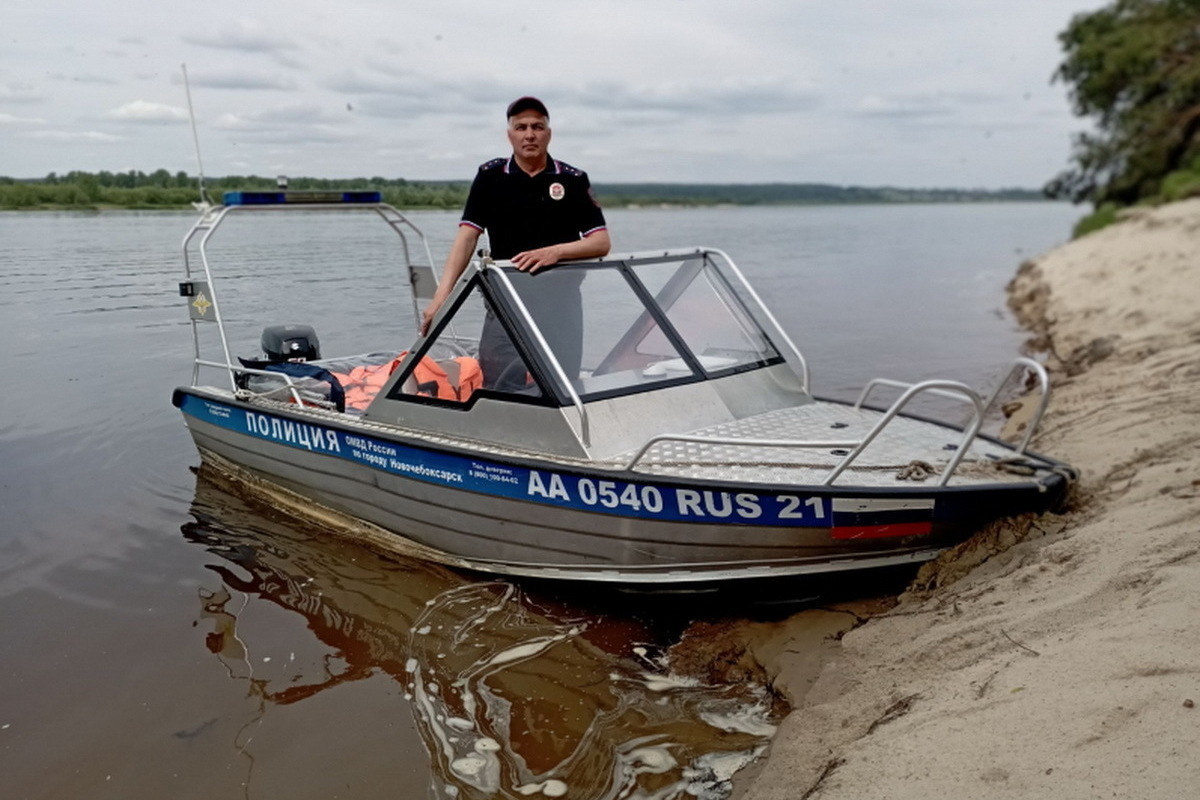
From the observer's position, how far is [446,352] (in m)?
5.11

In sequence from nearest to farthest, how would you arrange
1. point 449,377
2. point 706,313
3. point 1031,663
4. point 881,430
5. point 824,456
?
1. point 1031,663
2. point 881,430
3. point 824,456
4. point 449,377
5. point 706,313

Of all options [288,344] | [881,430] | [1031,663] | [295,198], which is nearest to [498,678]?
[881,430]

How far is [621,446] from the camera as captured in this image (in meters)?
4.41

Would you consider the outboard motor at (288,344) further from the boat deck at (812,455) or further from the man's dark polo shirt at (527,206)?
the man's dark polo shirt at (527,206)

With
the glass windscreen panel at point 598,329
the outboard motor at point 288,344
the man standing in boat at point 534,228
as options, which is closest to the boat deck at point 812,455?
the glass windscreen panel at point 598,329

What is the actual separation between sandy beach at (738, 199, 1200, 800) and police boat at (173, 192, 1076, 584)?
0.28 meters

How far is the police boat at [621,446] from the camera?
3.92 m

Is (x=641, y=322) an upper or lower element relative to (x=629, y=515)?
upper

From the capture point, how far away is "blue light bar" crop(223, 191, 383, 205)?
5637mm

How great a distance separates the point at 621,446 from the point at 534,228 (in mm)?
1417

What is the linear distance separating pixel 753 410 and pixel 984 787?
2.81m

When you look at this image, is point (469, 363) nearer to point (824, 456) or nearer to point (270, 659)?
point (270, 659)

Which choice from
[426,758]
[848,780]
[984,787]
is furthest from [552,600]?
[984,787]

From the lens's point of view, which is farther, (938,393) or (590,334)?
(590,334)
